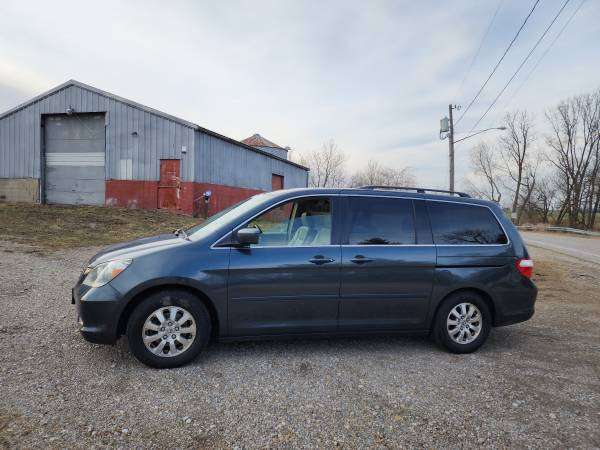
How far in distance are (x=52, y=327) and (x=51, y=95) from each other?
19.7 metres

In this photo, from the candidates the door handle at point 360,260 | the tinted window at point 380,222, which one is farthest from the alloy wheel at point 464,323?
the door handle at point 360,260

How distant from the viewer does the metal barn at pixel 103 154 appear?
1911 cm

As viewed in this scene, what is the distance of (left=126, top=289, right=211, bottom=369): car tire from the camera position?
340 cm

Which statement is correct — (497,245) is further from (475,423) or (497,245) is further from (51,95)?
(51,95)

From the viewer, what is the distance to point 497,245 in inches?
167

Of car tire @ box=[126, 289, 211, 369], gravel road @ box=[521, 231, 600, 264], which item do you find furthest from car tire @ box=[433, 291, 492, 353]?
gravel road @ box=[521, 231, 600, 264]

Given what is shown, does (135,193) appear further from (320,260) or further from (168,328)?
(320,260)

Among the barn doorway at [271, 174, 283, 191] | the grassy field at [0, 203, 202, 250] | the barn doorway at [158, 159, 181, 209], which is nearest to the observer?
the grassy field at [0, 203, 202, 250]

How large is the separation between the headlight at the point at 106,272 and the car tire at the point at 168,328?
35 centimetres

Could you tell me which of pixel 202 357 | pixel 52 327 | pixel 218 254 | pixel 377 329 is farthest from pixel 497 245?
pixel 52 327

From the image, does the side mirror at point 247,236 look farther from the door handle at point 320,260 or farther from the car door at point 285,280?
the door handle at point 320,260

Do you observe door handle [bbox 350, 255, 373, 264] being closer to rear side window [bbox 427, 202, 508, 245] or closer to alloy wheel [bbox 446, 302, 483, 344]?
rear side window [bbox 427, 202, 508, 245]

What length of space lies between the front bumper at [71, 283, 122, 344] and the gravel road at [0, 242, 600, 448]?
1.03 ft

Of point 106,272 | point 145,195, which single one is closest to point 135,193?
point 145,195
